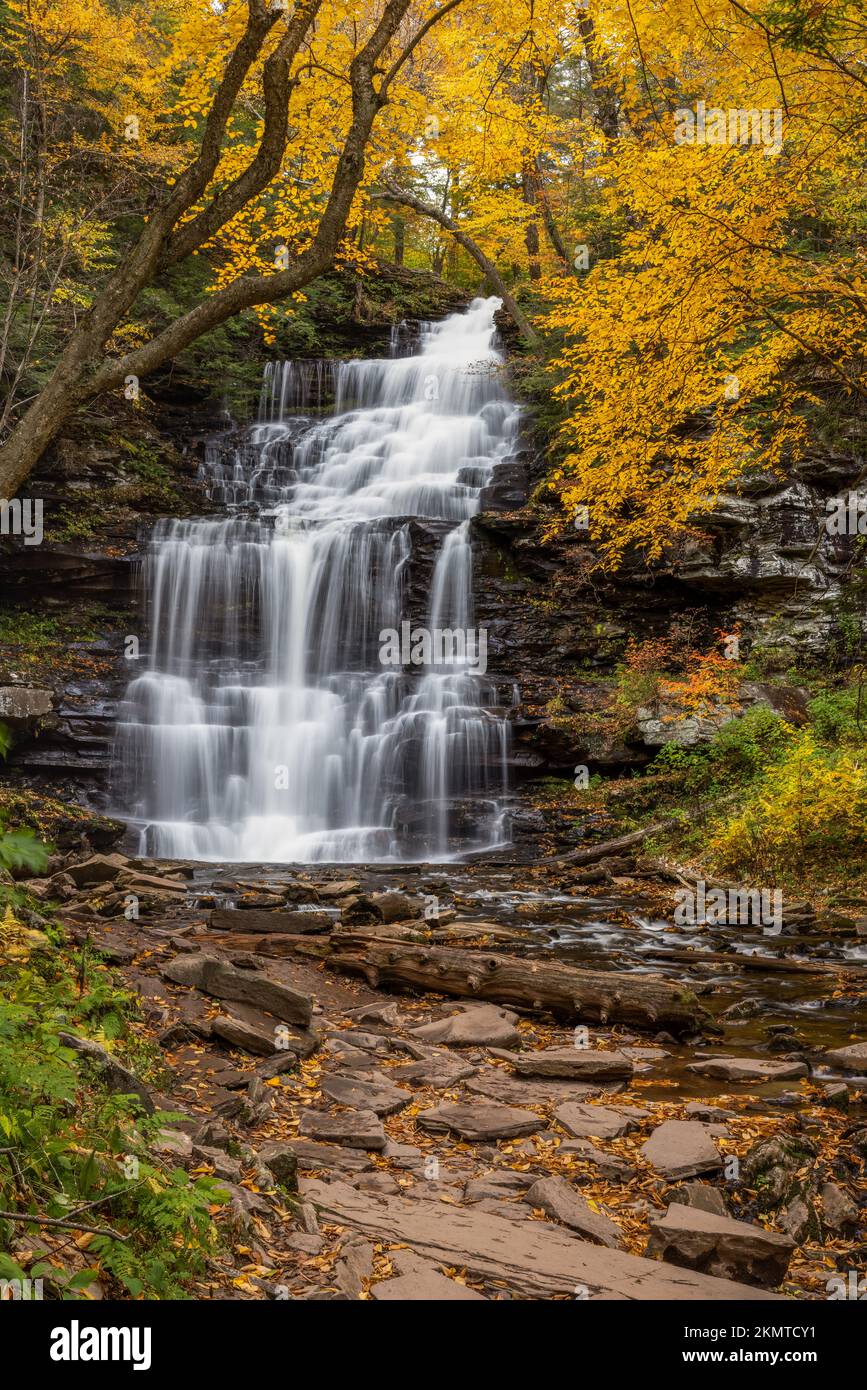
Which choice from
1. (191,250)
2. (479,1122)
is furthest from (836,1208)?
(191,250)

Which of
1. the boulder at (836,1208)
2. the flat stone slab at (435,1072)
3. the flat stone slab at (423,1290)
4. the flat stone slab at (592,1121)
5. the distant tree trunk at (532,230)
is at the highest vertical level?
the distant tree trunk at (532,230)

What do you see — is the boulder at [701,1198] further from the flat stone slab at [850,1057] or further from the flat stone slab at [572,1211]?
the flat stone slab at [850,1057]

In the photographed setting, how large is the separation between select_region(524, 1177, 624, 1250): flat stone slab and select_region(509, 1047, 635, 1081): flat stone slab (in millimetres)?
1393

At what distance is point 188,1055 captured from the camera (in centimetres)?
494

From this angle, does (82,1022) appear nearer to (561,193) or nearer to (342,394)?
(342,394)

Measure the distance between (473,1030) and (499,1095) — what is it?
939 mm

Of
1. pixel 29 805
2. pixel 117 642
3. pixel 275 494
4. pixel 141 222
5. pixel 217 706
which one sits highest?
pixel 141 222

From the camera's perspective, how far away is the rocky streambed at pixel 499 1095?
3.15 metres

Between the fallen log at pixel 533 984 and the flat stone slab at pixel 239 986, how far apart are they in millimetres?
1254

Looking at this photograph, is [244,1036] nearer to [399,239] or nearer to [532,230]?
[532,230]

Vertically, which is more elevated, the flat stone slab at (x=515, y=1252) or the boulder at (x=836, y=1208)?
the flat stone slab at (x=515, y=1252)

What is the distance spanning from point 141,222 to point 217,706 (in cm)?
1509

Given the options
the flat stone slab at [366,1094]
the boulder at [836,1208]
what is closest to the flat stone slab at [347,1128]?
the flat stone slab at [366,1094]

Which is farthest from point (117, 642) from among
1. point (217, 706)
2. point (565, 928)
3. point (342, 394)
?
point (565, 928)
